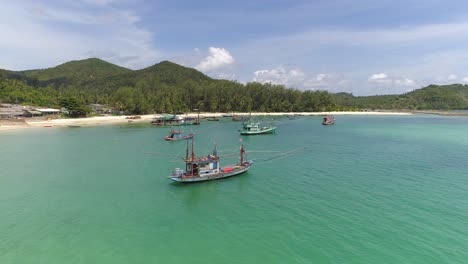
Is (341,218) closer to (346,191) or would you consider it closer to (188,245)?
(346,191)

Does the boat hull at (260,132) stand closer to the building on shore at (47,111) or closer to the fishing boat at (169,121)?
the fishing boat at (169,121)

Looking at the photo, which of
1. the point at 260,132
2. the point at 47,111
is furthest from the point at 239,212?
the point at 47,111

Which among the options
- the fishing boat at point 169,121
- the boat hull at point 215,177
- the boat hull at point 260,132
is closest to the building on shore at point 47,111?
the fishing boat at point 169,121

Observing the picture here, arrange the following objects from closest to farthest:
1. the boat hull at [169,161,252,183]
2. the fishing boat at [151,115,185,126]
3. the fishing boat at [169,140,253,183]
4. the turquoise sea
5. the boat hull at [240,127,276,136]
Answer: the turquoise sea → the boat hull at [169,161,252,183] → the fishing boat at [169,140,253,183] → the boat hull at [240,127,276,136] → the fishing boat at [151,115,185,126]

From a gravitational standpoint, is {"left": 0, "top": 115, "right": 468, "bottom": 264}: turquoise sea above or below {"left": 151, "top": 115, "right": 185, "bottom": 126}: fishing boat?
below

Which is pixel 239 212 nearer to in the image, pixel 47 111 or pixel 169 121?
pixel 169 121

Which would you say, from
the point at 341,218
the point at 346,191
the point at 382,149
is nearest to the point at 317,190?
the point at 346,191

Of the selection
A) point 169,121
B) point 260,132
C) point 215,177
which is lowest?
point 215,177

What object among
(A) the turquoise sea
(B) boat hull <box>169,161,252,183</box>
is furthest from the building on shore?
(B) boat hull <box>169,161,252,183</box>

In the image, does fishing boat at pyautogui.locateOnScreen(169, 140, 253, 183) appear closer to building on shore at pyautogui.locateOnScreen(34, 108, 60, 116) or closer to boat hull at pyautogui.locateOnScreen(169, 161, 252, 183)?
boat hull at pyautogui.locateOnScreen(169, 161, 252, 183)
